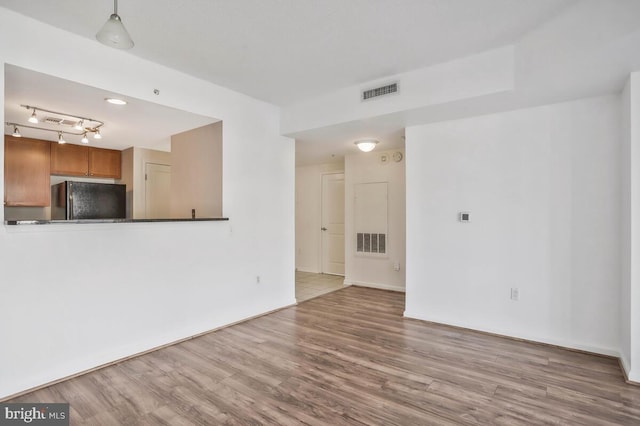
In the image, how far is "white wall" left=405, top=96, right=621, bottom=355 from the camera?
3.02m

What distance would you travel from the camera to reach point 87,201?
4.25m

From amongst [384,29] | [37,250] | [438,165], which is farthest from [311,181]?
[37,250]

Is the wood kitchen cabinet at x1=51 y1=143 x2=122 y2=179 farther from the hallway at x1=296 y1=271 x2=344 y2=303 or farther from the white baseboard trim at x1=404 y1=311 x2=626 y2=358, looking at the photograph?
the white baseboard trim at x1=404 y1=311 x2=626 y2=358

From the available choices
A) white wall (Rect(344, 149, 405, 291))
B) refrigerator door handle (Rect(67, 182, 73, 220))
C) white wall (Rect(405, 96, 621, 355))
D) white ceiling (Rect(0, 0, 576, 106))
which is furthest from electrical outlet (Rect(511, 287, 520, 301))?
refrigerator door handle (Rect(67, 182, 73, 220))

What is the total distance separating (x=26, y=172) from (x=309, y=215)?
4.77 m

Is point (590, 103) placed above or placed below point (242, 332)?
above

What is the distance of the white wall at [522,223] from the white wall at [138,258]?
1885mm

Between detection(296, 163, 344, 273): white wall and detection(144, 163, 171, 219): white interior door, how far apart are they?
9.24 ft

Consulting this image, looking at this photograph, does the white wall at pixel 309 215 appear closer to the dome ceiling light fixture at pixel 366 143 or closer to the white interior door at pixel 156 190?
the dome ceiling light fixture at pixel 366 143

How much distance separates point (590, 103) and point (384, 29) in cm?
208

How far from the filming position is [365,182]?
19.4ft

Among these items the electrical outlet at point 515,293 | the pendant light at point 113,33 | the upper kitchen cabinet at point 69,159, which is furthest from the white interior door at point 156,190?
the electrical outlet at point 515,293

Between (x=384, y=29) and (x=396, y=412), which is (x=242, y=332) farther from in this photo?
(x=384, y=29)

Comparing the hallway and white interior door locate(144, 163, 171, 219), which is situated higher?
white interior door locate(144, 163, 171, 219)
